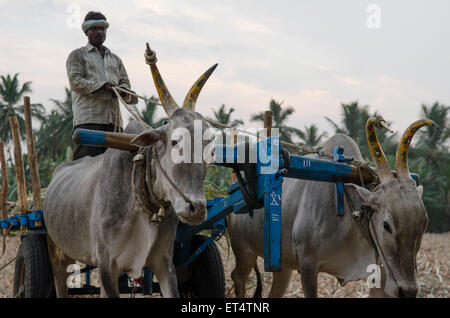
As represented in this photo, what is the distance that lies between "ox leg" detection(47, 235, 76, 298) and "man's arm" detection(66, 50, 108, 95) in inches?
54.2

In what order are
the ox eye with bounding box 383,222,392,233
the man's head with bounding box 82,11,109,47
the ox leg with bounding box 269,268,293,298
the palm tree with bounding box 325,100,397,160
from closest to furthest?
the ox eye with bounding box 383,222,392,233, the man's head with bounding box 82,11,109,47, the ox leg with bounding box 269,268,293,298, the palm tree with bounding box 325,100,397,160

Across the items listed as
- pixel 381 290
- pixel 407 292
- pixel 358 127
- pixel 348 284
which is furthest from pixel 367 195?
pixel 358 127

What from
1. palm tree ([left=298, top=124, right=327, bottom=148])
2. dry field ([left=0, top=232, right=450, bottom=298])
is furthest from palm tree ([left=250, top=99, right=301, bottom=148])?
dry field ([left=0, top=232, right=450, bottom=298])

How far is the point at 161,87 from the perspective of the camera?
3.79 metres

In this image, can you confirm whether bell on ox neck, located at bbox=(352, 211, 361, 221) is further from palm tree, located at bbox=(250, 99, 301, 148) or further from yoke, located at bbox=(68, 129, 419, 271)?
palm tree, located at bbox=(250, 99, 301, 148)

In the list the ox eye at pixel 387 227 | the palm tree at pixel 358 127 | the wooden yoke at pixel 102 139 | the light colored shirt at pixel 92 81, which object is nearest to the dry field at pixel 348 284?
the light colored shirt at pixel 92 81

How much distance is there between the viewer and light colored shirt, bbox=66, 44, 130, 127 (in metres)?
4.88

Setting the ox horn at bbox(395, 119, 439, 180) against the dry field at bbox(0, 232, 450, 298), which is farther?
the dry field at bbox(0, 232, 450, 298)

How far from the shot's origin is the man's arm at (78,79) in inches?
185

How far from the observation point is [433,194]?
1201 inches

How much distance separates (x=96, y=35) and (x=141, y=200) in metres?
1.93

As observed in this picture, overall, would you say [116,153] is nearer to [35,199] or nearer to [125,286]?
[125,286]

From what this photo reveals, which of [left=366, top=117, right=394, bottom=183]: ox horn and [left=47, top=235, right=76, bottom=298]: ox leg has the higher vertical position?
[left=366, top=117, right=394, bottom=183]: ox horn
